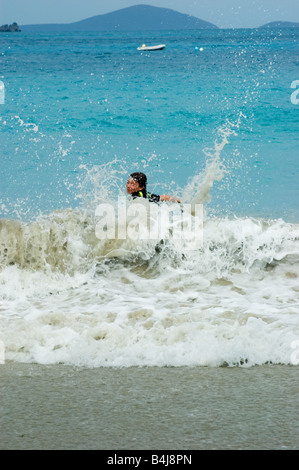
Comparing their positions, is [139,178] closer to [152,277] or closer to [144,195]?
[144,195]

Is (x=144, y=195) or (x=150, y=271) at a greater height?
(x=144, y=195)

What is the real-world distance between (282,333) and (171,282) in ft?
4.90

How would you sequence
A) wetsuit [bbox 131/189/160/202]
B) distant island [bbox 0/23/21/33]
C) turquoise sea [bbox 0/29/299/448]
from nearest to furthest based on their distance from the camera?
turquoise sea [bbox 0/29/299/448]
wetsuit [bbox 131/189/160/202]
distant island [bbox 0/23/21/33]

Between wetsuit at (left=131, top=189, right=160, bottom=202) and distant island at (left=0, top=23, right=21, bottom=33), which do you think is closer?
wetsuit at (left=131, top=189, right=160, bottom=202)

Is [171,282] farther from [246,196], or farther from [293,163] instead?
[293,163]

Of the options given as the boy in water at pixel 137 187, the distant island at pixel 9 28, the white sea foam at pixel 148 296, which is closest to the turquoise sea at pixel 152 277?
the white sea foam at pixel 148 296

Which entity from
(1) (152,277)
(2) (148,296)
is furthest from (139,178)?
(2) (148,296)

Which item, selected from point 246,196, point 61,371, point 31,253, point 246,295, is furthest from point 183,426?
point 246,196

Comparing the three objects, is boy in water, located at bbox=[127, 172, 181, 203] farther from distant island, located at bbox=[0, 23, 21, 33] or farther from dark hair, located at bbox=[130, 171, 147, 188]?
distant island, located at bbox=[0, 23, 21, 33]

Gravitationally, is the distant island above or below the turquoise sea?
above

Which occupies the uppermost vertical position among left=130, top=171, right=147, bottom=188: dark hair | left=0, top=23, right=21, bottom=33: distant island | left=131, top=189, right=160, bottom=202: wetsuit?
left=0, top=23, right=21, bottom=33: distant island

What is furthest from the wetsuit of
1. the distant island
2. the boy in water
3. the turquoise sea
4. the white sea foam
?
the distant island

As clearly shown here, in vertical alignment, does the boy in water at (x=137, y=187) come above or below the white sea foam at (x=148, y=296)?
above

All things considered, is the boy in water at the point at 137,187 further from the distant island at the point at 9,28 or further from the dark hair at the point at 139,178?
the distant island at the point at 9,28
